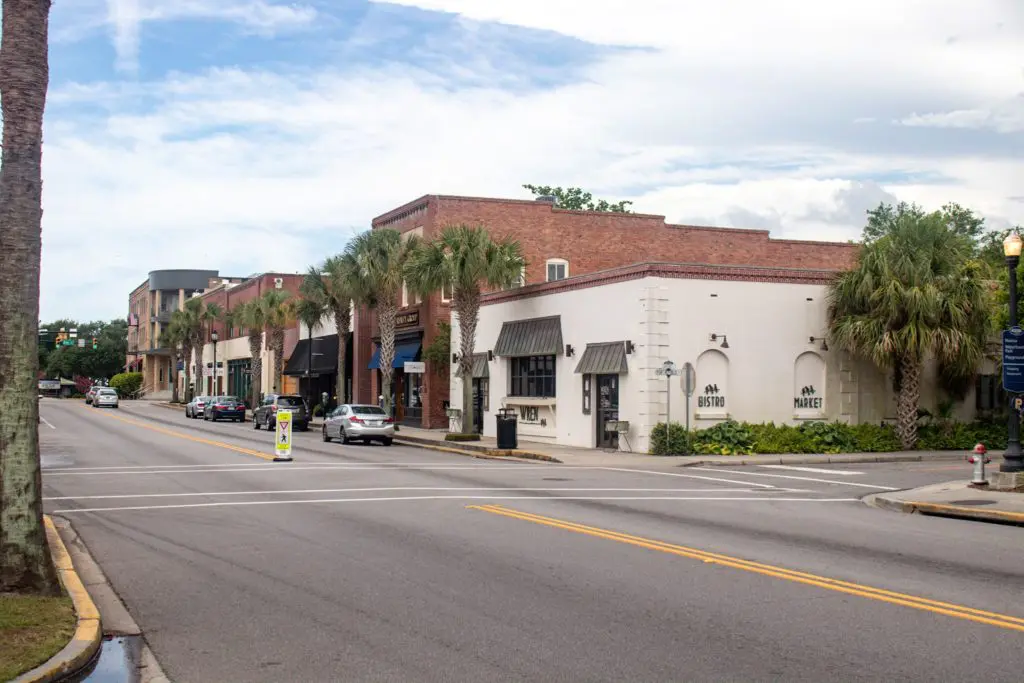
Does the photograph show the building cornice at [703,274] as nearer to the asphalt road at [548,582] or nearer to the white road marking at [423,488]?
the white road marking at [423,488]

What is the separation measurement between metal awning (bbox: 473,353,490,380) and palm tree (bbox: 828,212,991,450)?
13993 millimetres

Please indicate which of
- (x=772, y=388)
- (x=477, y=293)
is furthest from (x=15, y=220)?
(x=477, y=293)

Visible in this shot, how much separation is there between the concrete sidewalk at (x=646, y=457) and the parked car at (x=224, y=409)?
2726 cm

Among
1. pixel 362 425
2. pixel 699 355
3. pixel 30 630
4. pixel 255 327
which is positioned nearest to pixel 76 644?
pixel 30 630

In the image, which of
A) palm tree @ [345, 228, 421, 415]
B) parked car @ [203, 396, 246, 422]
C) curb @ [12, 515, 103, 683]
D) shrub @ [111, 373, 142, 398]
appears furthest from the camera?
shrub @ [111, 373, 142, 398]

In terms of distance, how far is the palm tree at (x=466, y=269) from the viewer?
36094mm

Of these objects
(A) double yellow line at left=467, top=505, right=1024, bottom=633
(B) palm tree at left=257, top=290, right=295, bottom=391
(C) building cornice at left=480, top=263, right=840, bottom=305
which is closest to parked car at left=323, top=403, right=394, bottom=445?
(C) building cornice at left=480, top=263, right=840, bottom=305

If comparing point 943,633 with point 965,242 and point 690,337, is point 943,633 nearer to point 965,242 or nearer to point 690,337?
point 690,337

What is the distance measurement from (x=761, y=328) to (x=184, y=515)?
799 inches

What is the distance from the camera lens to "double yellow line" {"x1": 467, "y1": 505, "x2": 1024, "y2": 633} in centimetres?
882

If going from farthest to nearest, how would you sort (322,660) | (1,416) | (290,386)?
(290,386)
(1,416)
(322,660)

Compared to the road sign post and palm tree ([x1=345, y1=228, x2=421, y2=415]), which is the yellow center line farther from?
the road sign post

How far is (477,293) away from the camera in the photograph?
3744 centimetres

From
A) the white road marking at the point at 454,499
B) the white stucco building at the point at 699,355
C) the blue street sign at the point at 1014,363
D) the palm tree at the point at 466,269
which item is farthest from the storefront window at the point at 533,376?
the white road marking at the point at 454,499
